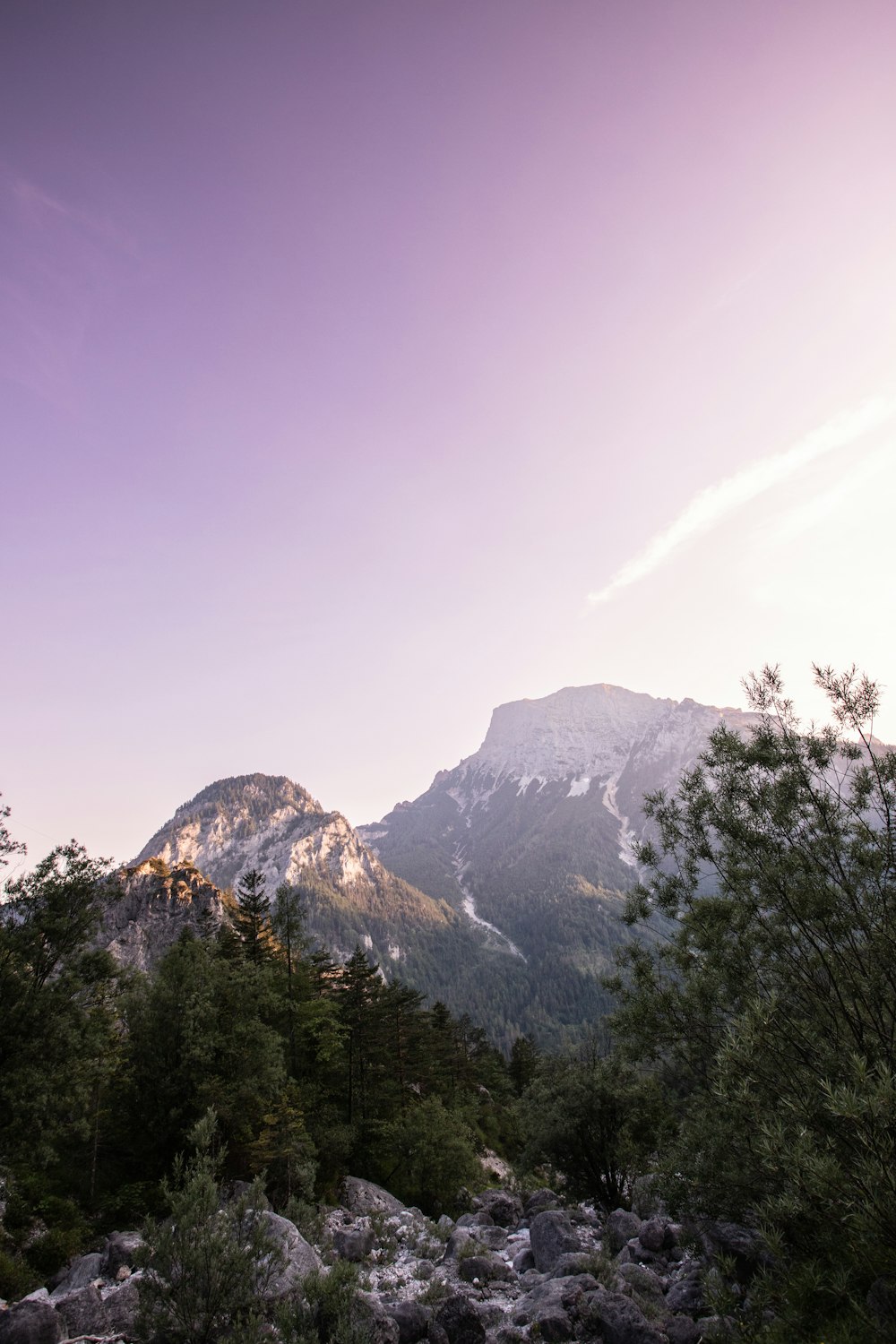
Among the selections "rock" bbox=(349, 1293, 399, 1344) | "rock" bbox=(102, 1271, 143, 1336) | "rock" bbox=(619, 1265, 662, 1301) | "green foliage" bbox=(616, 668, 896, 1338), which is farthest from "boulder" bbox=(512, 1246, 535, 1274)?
"rock" bbox=(102, 1271, 143, 1336)

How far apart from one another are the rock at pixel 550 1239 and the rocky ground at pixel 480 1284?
0.22ft

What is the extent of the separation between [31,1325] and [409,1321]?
1106 centimetres

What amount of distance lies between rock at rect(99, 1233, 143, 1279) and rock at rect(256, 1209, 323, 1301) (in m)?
5.22

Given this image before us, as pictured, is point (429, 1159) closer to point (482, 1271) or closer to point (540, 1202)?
point (540, 1202)

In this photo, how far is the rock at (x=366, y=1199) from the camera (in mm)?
34125

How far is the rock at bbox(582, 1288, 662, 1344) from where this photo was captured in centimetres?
1579

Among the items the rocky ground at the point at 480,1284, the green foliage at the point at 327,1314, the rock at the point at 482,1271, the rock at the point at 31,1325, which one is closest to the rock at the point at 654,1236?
the rocky ground at the point at 480,1284

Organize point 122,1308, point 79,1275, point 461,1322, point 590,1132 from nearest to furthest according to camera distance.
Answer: point 122,1308
point 461,1322
point 79,1275
point 590,1132

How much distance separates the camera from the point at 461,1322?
17.4m

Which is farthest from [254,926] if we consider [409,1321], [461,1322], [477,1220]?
[461,1322]

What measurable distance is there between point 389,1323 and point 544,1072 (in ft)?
92.1

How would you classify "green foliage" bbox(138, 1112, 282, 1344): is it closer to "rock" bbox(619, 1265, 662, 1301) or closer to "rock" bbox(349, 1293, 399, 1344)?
"rock" bbox(349, 1293, 399, 1344)

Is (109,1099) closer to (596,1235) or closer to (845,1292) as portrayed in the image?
(596,1235)

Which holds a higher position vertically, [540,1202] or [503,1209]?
[503,1209]
